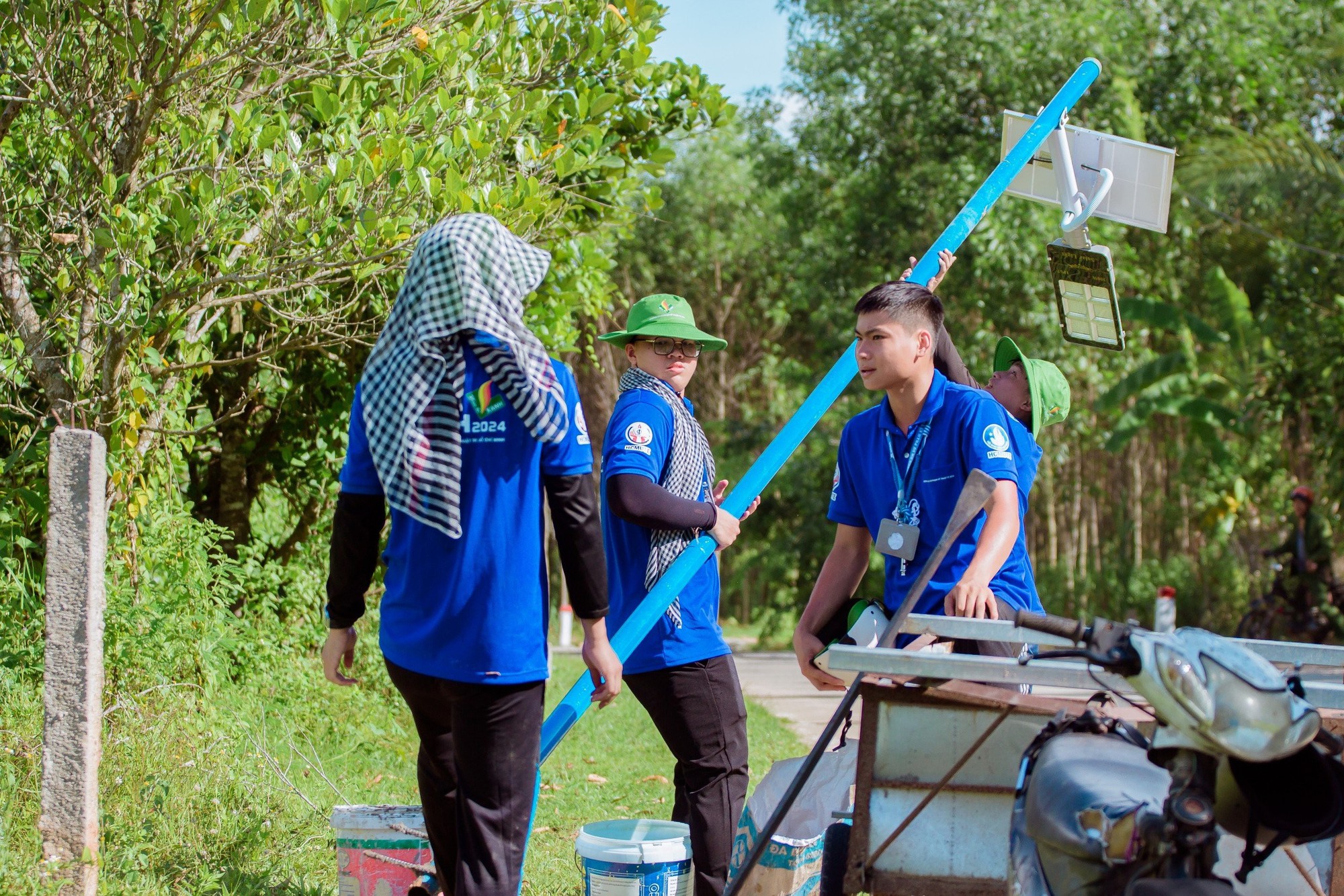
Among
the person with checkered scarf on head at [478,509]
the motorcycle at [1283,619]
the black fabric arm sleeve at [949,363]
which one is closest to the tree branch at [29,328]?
the person with checkered scarf on head at [478,509]

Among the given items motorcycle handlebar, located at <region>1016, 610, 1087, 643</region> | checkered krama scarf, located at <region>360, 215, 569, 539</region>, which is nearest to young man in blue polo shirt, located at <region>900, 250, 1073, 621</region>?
checkered krama scarf, located at <region>360, 215, 569, 539</region>

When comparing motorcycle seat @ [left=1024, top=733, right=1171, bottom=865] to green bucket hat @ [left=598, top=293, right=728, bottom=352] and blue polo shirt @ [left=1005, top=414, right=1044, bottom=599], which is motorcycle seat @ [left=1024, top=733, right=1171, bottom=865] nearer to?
blue polo shirt @ [left=1005, top=414, right=1044, bottom=599]

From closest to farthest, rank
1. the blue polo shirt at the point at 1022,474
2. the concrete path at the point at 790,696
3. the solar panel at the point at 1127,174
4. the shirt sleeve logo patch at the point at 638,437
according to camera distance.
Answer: the blue polo shirt at the point at 1022,474, the shirt sleeve logo patch at the point at 638,437, the solar panel at the point at 1127,174, the concrete path at the point at 790,696

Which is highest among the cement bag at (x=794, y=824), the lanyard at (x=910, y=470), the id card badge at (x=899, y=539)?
the lanyard at (x=910, y=470)

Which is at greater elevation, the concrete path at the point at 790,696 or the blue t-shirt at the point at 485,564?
the blue t-shirt at the point at 485,564

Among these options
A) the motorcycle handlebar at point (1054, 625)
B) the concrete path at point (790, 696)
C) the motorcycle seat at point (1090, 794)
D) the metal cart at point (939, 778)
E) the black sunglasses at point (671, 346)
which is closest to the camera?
the motorcycle seat at point (1090, 794)

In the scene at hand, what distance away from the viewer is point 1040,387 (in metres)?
4.70

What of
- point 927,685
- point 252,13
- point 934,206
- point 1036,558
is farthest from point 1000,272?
point 927,685

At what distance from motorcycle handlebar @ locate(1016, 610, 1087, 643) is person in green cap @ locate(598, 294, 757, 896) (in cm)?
163

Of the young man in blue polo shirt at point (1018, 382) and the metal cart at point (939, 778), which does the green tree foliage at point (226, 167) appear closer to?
the young man in blue polo shirt at point (1018, 382)

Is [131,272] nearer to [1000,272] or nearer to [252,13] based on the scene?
[252,13]

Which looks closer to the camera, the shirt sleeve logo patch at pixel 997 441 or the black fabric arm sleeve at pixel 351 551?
the black fabric arm sleeve at pixel 351 551

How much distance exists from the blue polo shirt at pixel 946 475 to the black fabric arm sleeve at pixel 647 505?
0.61 metres

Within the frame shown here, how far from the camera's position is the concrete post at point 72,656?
3887mm
